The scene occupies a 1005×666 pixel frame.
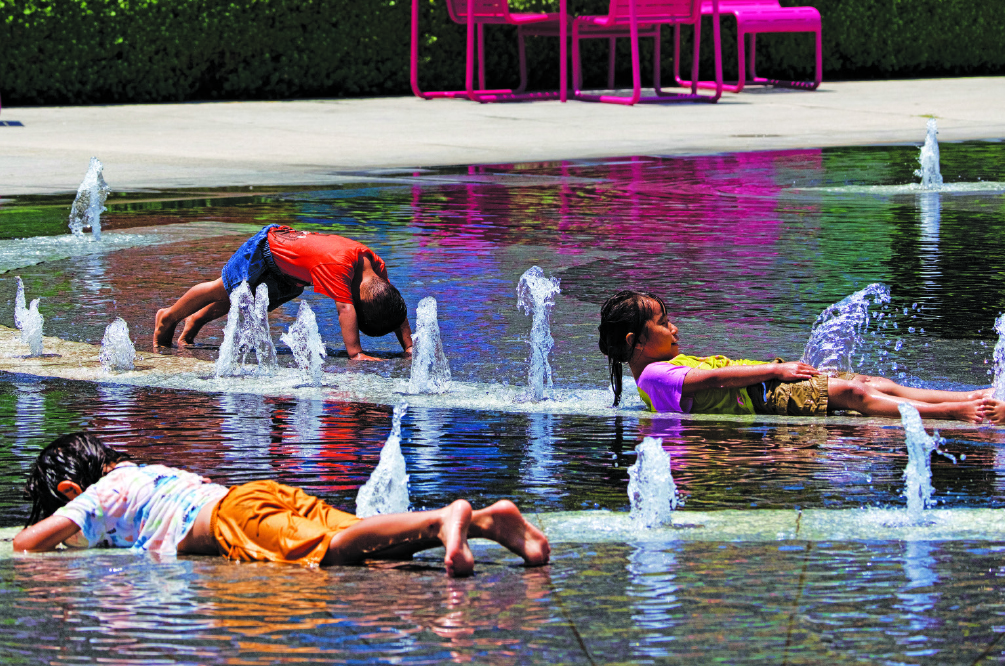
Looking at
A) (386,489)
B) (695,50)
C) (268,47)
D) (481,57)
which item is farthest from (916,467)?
(268,47)

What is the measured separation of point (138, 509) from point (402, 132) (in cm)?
1274

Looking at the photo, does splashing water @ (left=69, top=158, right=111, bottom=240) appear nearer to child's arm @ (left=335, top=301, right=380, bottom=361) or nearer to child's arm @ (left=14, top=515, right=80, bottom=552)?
child's arm @ (left=335, top=301, right=380, bottom=361)

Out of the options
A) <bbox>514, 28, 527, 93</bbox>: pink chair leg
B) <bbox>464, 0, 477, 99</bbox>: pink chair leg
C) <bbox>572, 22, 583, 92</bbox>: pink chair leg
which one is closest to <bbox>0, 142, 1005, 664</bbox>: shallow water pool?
<bbox>464, 0, 477, 99</bbox>: pink chair leg

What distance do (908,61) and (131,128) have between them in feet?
42.6

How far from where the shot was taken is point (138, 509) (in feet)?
13.2

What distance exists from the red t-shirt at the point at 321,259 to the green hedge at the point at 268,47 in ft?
40.7

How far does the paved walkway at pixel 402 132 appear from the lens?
1354cm

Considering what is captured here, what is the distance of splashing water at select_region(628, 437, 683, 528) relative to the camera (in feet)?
13.4

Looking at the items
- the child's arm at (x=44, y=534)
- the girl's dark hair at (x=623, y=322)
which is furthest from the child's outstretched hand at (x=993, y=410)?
the child's arm at (x=44, y=534)

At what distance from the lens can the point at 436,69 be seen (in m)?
21.0

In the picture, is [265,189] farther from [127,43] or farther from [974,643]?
[974,643]

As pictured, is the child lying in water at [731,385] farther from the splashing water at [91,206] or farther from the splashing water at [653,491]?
the splashing water at [91,206]

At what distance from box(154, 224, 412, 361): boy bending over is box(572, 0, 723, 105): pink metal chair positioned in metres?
11.9

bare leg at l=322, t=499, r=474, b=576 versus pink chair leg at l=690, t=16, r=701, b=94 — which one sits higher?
pink chair leg at l=690, t=16, r=701, b=94
